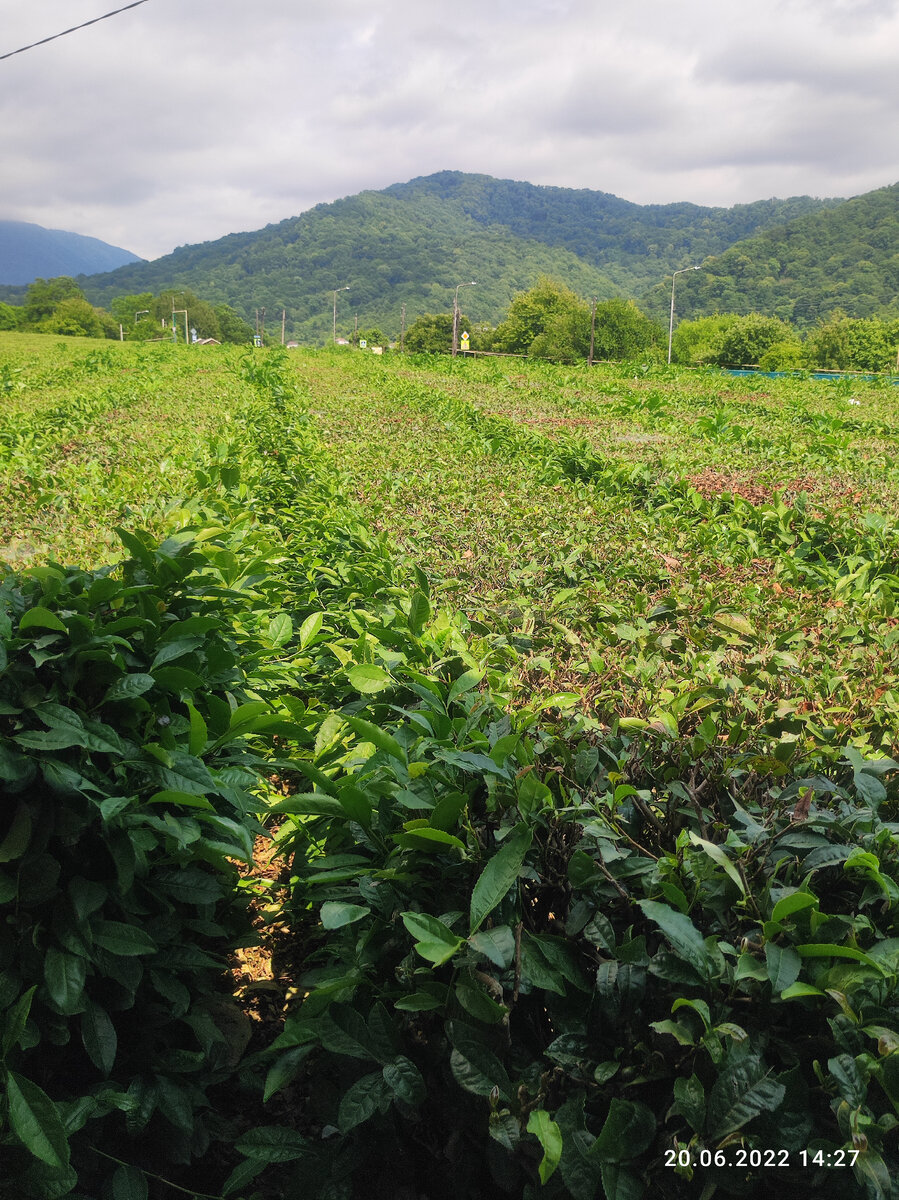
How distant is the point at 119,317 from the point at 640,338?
64.0m

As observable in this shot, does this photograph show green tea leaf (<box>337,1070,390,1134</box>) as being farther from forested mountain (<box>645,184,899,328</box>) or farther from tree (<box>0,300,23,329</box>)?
tree (<box>0,300,23,329</box>)

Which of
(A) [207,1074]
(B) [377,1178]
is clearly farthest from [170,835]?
(B) [377,1178]

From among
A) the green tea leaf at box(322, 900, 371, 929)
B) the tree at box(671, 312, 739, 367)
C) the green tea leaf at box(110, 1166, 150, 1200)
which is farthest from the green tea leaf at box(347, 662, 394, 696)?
the tree at box(671, 312, 739, 367)

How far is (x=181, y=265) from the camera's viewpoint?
178250 mm

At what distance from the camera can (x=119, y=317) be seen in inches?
3450

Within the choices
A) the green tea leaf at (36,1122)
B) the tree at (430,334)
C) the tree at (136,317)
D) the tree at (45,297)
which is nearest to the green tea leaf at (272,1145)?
the green tea leaf at (36,1122)

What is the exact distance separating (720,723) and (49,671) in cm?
143

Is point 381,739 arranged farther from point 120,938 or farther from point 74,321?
point 74,321

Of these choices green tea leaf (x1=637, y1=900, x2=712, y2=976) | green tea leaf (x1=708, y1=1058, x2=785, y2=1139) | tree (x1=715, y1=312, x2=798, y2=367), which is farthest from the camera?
tree (x1=715, y1=312, x2=798, y2=367)

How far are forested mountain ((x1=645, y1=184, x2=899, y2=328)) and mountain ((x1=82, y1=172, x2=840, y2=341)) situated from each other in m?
25.9

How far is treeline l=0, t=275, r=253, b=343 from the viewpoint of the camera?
7031cm

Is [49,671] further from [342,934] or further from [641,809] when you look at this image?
[641,809]

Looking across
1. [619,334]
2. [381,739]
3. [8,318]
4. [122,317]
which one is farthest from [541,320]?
[381,739]

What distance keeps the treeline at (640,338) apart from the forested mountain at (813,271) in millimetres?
6369
